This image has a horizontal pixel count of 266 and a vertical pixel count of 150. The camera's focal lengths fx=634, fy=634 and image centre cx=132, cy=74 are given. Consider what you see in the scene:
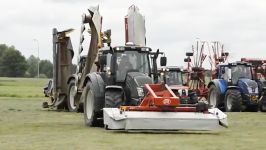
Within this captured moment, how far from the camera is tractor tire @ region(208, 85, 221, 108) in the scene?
2690 centimetres

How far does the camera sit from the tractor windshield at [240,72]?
1045 inches

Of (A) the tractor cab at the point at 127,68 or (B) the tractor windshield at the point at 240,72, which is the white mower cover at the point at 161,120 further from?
(B) the tractor windshield at the point at 240,72

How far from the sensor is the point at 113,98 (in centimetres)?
1581

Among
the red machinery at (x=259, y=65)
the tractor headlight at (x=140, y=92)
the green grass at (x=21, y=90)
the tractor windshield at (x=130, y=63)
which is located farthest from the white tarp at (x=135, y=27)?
the green grass at (x=21, y=90)

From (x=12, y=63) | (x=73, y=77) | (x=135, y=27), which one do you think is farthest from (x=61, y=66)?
(x=12, y=63)

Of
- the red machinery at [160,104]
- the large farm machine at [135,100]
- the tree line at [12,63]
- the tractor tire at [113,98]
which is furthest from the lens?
the tree line at [12,63]

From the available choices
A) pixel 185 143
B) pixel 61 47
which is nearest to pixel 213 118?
pixel 185 143

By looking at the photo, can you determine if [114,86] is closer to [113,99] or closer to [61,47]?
[113,99]

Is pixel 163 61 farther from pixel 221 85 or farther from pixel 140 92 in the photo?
pixel 221 85

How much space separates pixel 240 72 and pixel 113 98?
39.2ft

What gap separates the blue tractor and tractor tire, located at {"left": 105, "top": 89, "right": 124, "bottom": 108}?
10.6 meters

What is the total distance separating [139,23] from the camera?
20.7m

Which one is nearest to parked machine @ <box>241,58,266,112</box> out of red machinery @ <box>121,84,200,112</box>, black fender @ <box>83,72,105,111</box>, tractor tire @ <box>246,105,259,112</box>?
tractor tire @ <box>246,105,259,112</box>

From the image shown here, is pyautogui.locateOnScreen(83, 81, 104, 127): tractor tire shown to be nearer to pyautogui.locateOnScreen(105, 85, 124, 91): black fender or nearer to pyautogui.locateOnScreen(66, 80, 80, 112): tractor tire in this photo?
pyautogui.locateOnScreen(105, 85, 124, 91): black fender
